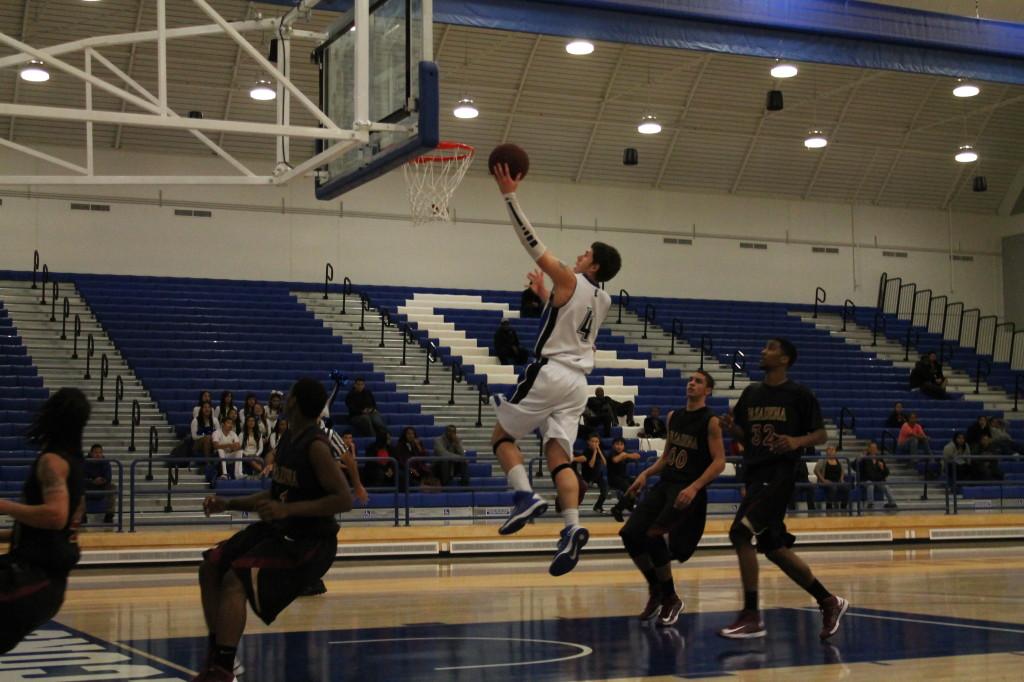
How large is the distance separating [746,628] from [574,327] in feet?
7.97

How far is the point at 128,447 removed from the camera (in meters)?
18.6

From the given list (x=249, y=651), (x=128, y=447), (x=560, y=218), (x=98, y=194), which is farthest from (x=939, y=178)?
(x=249, y=651)

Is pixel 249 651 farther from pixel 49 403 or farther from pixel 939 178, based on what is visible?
pixel 939 178

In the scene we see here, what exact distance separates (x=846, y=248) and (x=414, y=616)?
24.7m

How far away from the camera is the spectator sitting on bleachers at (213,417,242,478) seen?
53.2 ft

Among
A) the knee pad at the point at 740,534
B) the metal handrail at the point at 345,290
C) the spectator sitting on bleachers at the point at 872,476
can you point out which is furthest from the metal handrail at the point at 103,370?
the knee pad at the point at 740,534

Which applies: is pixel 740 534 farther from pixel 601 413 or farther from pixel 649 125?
pixel 649 125

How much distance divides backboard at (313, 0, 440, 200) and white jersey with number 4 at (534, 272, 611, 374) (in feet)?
8.50

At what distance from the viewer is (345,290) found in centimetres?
2616

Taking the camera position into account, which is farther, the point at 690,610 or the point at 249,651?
the point at 690,610

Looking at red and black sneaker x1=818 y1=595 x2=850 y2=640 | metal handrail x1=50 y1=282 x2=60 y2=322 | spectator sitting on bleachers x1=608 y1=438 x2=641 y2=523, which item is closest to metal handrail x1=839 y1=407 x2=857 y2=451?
spectator sitting on bleachers x1=608 y1=438 x2=641 y2=523

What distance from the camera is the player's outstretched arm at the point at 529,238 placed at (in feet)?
23.6

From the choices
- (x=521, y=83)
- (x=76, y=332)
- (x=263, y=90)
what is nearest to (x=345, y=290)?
(x=263, y=90)

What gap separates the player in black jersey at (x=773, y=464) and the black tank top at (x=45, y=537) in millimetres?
4447
